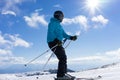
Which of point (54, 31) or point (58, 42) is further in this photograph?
point (54, 31)

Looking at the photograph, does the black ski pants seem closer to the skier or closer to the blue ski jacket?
the skier

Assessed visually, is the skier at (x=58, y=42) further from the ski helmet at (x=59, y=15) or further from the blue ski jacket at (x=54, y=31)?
the ski helmet at (x=59, y=15)

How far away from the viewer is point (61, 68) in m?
11.0

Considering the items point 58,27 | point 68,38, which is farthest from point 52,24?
point 68,38

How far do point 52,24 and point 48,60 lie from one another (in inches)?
75.1

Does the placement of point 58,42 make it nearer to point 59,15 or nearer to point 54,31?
point 54,31

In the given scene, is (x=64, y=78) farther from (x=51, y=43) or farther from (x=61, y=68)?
(x=51, y=43)

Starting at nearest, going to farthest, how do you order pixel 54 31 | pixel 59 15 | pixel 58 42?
pixel 58 42, pixel 54 31, pixel 59 15

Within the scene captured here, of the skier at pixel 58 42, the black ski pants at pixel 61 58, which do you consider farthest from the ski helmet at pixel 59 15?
the black ski pants at pixel 61 58

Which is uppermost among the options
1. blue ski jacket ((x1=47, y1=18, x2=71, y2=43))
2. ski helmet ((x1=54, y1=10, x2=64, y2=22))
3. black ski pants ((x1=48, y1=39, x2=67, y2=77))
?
ski helmet ((x1=54, y1=10, x2=64, y2=22))

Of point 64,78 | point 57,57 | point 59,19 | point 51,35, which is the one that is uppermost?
point 59,19

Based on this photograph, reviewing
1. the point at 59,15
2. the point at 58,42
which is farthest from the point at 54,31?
the point at 59,15

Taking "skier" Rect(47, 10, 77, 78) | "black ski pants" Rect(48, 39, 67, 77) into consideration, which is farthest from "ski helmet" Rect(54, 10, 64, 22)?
"black ski pants" Rect(48, 39, 67, 77)

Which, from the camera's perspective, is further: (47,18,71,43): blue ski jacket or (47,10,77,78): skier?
(47,18,71,43): blue ski jacket
